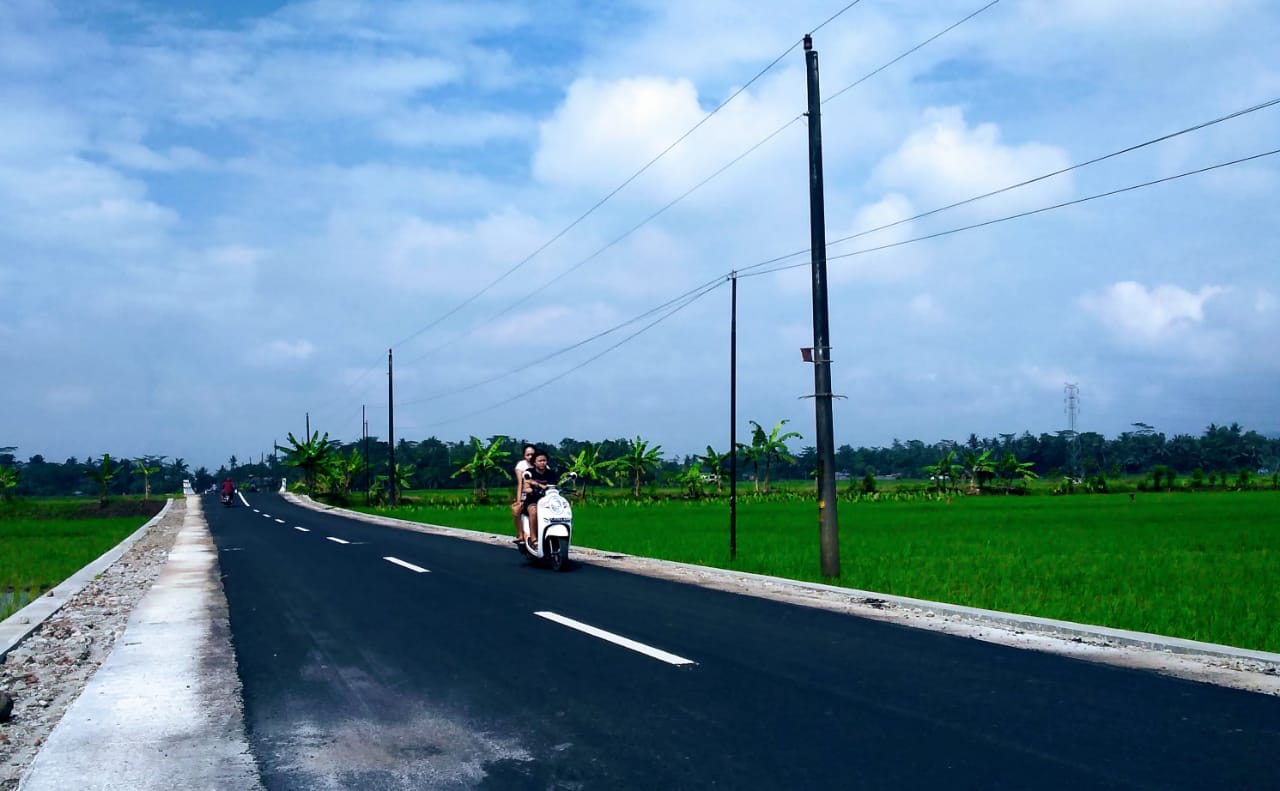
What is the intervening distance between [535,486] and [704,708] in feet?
33.2

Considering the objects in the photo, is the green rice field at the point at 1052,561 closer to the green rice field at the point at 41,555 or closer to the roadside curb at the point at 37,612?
the roadside curb at the point at 37,612

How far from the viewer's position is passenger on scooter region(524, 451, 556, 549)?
52.7 feet

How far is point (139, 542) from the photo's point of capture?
2673 cm

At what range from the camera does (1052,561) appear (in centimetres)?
1869

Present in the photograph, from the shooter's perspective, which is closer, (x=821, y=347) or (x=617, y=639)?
(x=617, y=639)

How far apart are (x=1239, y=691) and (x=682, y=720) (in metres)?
4.07

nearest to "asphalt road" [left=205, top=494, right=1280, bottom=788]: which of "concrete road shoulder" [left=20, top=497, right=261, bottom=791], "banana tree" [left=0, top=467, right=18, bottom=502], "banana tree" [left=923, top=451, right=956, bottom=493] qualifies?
"concrete road shoulder" [left=20, top=497, right=261, bottom=791]

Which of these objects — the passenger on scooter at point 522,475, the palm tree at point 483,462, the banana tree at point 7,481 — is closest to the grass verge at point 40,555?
the passenger on scooter at point 522,475

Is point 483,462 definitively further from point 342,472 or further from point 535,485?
point 535,485

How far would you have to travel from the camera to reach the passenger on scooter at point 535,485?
→ 1608cm

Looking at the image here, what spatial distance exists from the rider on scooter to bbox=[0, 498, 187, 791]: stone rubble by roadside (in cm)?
590

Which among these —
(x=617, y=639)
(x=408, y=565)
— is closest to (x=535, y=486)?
(x=408, y=565)

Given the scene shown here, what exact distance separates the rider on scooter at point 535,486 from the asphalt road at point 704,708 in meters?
5.06

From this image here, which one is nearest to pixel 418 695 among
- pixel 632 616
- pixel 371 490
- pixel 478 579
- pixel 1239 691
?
pixel 632 616
